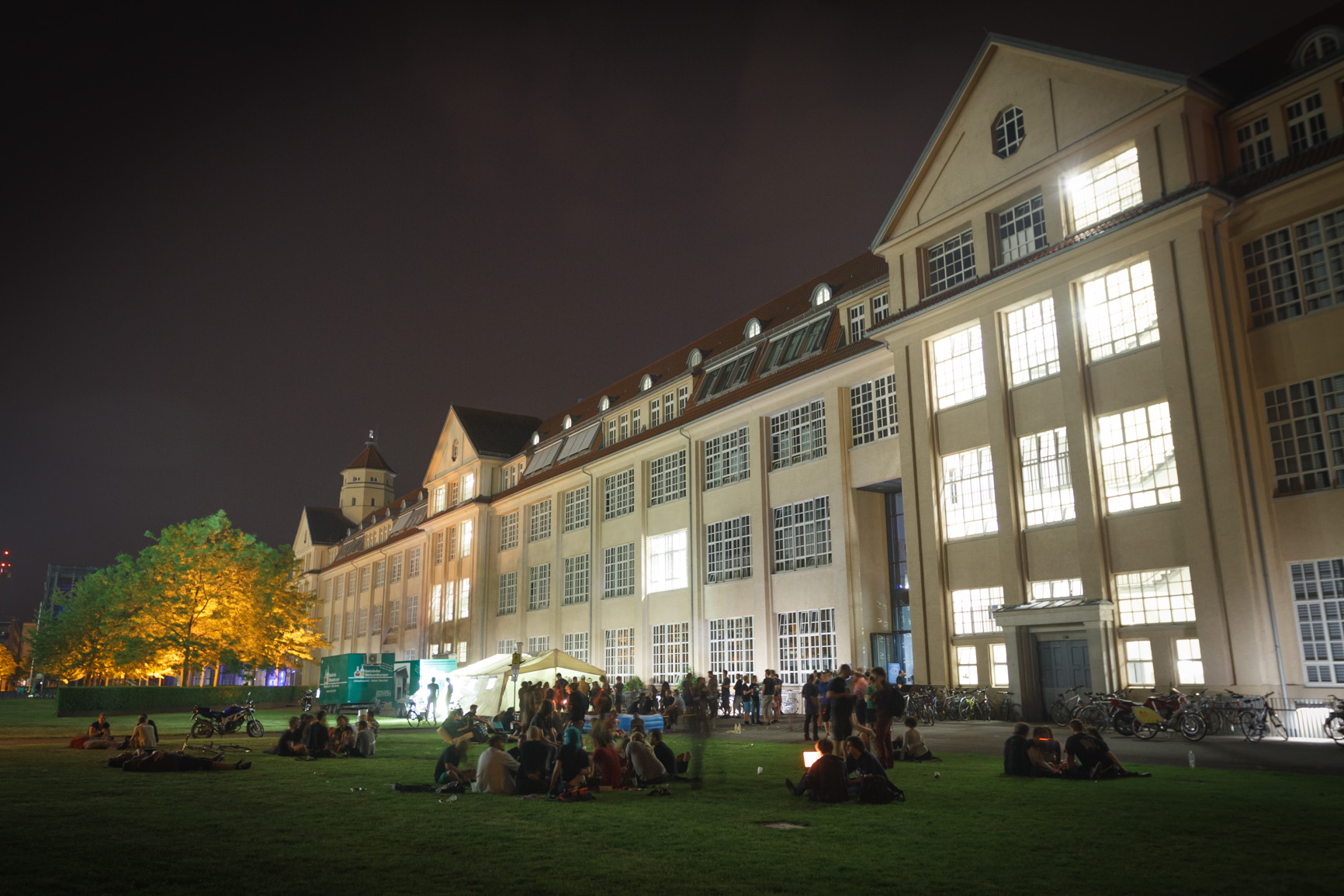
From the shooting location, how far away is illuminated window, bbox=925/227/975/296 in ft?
95.6

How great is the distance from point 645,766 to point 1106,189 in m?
19.9

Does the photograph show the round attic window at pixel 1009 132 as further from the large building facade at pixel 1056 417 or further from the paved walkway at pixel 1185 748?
the paved walkway at pixel 1185 748

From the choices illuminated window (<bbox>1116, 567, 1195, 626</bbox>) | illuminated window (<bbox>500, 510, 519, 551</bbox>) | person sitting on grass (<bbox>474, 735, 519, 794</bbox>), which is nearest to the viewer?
person sitting on grass (<bbox>474, 735, 519, 794</bbox>)

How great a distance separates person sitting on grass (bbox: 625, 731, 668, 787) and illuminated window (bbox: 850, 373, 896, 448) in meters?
19.3

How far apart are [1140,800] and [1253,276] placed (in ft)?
51.4

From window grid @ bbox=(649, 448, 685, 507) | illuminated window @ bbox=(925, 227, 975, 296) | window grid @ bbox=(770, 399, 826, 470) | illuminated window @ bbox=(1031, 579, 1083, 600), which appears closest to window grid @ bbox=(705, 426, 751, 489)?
window grid @ bbox=(770, 399, 826, 470)

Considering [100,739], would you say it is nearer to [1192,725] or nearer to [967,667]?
[967,667]

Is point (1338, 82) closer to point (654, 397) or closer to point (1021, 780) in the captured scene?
point (1021, 780)

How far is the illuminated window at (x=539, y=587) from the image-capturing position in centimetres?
5338

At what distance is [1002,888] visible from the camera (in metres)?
7.55

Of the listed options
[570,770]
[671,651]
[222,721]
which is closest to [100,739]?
[222,721]

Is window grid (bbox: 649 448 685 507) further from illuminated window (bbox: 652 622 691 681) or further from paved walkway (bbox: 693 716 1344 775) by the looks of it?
paved walkway (bbox: 693 716 1344 775)

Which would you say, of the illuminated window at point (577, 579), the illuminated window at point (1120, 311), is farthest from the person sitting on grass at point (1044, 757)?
the illuminated window at point (577, 579)

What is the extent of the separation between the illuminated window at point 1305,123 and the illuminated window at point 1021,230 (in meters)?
6.00
